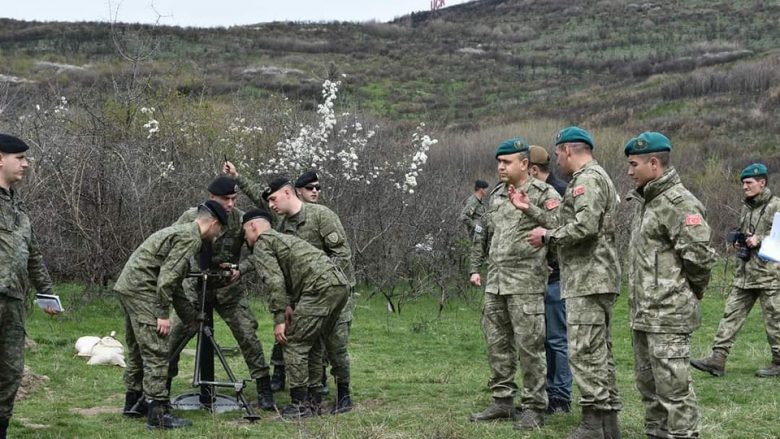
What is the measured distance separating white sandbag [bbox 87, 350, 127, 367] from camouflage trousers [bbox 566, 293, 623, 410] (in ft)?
21.0

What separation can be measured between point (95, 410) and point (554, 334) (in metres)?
4.36

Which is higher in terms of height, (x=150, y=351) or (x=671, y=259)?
(x=671, y=259)

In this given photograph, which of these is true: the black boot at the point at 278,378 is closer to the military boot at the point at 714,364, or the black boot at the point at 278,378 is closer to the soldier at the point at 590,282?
the soldier at the point at 590,282

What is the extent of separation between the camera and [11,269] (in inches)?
267

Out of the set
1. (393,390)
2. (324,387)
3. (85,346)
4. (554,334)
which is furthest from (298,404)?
(85,346)

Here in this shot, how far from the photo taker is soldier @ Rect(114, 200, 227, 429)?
7602 mm

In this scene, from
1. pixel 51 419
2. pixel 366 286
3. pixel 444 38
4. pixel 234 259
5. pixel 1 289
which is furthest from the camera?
pixel 444 38

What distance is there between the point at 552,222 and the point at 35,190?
1181 centimetres

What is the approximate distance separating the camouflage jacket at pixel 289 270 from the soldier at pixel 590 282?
201 centimetres

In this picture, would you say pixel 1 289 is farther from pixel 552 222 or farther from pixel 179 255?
pixel 552 222

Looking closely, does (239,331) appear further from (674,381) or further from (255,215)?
(674,381)

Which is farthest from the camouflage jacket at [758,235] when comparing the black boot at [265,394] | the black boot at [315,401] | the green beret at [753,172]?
the black boot at [265,394]

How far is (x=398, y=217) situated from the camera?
22.0 m

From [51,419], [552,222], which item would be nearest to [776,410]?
[552,222]
